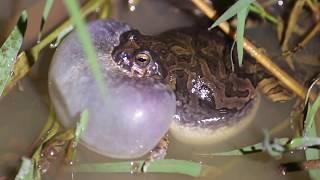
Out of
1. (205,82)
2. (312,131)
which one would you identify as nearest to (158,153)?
(205,82)

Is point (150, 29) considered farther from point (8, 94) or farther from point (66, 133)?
point (66, 133)

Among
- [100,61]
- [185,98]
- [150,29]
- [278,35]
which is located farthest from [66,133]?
[278,35]

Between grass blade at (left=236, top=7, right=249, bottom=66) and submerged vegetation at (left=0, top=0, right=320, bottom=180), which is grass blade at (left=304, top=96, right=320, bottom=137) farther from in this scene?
grass blade at (left=236, top=7, right=249, bottom=66)

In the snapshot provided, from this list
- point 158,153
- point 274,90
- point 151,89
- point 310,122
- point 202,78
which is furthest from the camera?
point 274,90

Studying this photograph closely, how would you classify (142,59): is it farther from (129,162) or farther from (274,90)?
(274,90)

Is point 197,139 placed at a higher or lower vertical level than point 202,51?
lower

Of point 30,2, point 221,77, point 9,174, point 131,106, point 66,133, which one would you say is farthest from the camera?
point 30,2

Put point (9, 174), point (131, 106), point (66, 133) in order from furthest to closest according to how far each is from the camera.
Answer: point (9, 174)
point (66, 133)
point (131, 106)
